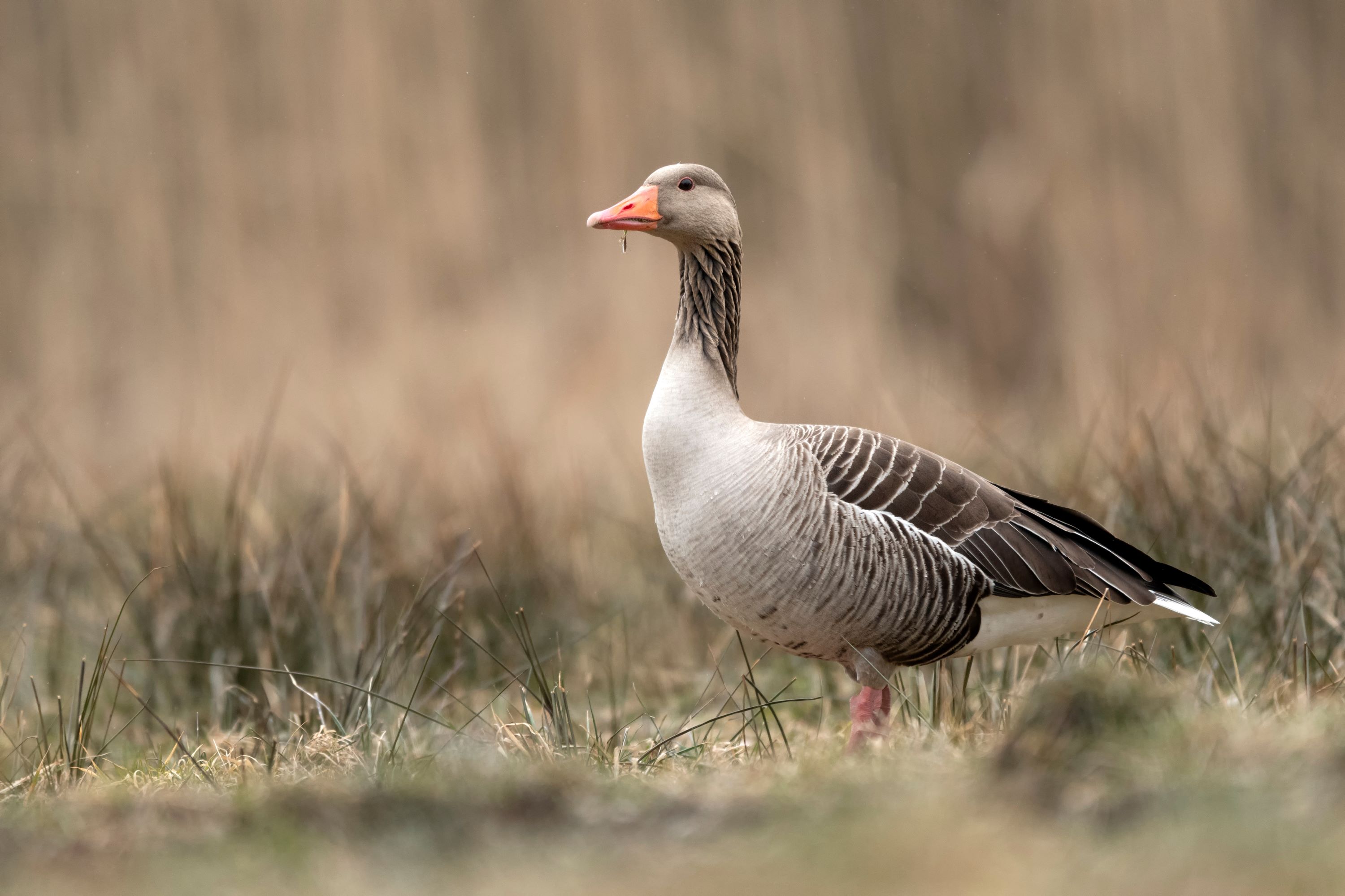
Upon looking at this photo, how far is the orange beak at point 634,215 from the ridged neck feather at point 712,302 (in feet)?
0.73

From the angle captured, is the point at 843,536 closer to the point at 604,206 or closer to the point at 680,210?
the point at 680,210

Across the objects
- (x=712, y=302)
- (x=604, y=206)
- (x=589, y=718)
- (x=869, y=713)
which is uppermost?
(x=604, y=206)

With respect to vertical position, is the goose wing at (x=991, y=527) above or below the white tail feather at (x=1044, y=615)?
above

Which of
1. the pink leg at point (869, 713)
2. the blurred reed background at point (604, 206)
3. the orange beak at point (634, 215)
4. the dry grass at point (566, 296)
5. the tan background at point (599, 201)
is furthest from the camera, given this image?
the tan background at point (599, 201)

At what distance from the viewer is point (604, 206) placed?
8492 millimetres

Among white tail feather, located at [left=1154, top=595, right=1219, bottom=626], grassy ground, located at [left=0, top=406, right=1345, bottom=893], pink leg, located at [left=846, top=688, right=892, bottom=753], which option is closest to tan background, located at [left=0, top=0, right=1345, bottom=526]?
grassy ground, located at [left=0, top=406, right=1345, bottom=893]

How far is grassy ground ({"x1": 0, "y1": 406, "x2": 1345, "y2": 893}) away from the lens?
7.27ft

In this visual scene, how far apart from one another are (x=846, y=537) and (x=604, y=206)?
16.0ft

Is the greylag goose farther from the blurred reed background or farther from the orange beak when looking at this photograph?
the blurred reed background

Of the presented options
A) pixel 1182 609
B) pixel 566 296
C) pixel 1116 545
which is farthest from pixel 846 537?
pixel 566 296

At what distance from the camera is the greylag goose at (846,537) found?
396 centimetres

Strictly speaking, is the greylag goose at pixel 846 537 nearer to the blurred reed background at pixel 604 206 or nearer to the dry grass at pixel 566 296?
the dry grass at pixel 566 296

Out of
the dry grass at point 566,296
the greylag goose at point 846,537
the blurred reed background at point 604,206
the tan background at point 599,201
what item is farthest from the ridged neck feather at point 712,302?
the tan background at point 599,201

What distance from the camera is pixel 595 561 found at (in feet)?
21.9
